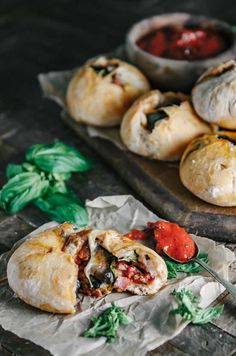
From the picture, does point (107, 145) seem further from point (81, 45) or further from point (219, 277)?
point (81, 45)

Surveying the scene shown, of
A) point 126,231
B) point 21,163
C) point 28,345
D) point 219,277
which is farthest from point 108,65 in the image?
point 28,345

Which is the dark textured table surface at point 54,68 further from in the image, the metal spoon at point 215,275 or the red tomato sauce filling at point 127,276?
the red tomato sauce filling at point 127,276

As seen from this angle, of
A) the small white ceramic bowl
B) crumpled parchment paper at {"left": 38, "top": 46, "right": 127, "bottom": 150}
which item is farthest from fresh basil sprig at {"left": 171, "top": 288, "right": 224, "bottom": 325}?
crumpled parchment paper at {"left": 38, "top": 46, "right": 127, "bottom": 150}

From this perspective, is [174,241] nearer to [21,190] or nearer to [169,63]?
[21,190]

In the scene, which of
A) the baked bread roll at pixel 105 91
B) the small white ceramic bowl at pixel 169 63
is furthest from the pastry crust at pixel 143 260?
the small white ceramic bowl at pixel 169 63

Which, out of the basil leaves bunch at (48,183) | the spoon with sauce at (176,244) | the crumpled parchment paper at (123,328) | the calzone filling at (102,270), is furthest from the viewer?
Result: the basil leaves bunch at (48,183)

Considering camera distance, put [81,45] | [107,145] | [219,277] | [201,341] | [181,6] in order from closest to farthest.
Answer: [201,341]
[219,277]
[107,145]
[81,45]
[181,6]

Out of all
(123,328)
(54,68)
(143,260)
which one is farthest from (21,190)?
(54,68)
